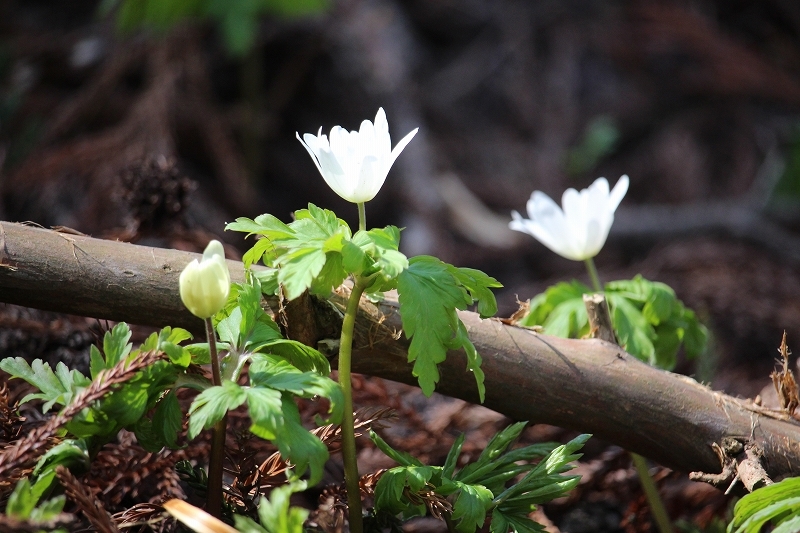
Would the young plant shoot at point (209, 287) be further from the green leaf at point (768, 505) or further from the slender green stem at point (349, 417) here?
the green leaf at point (768, 505)

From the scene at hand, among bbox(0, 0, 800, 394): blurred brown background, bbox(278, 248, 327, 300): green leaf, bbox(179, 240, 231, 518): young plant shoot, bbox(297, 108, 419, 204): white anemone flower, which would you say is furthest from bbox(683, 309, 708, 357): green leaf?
bbox(179, 240, 231, 518): young plant shoot

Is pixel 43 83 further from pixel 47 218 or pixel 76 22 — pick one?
pixel 47 218

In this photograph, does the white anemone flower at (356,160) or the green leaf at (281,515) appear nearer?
the green leaf at (281,515)

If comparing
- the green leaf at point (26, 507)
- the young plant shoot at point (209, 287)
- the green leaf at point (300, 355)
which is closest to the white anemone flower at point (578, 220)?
the green leaf at point (300, 355)

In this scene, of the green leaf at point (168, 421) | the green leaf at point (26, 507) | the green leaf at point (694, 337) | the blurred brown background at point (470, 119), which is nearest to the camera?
the green leaf at point (26, 507)

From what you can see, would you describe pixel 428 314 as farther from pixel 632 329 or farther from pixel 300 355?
pixel 632 329

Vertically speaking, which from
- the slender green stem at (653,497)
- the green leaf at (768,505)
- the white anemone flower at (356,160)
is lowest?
the slender green stem at (653,497)

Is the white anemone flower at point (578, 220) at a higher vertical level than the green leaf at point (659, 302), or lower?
higher
